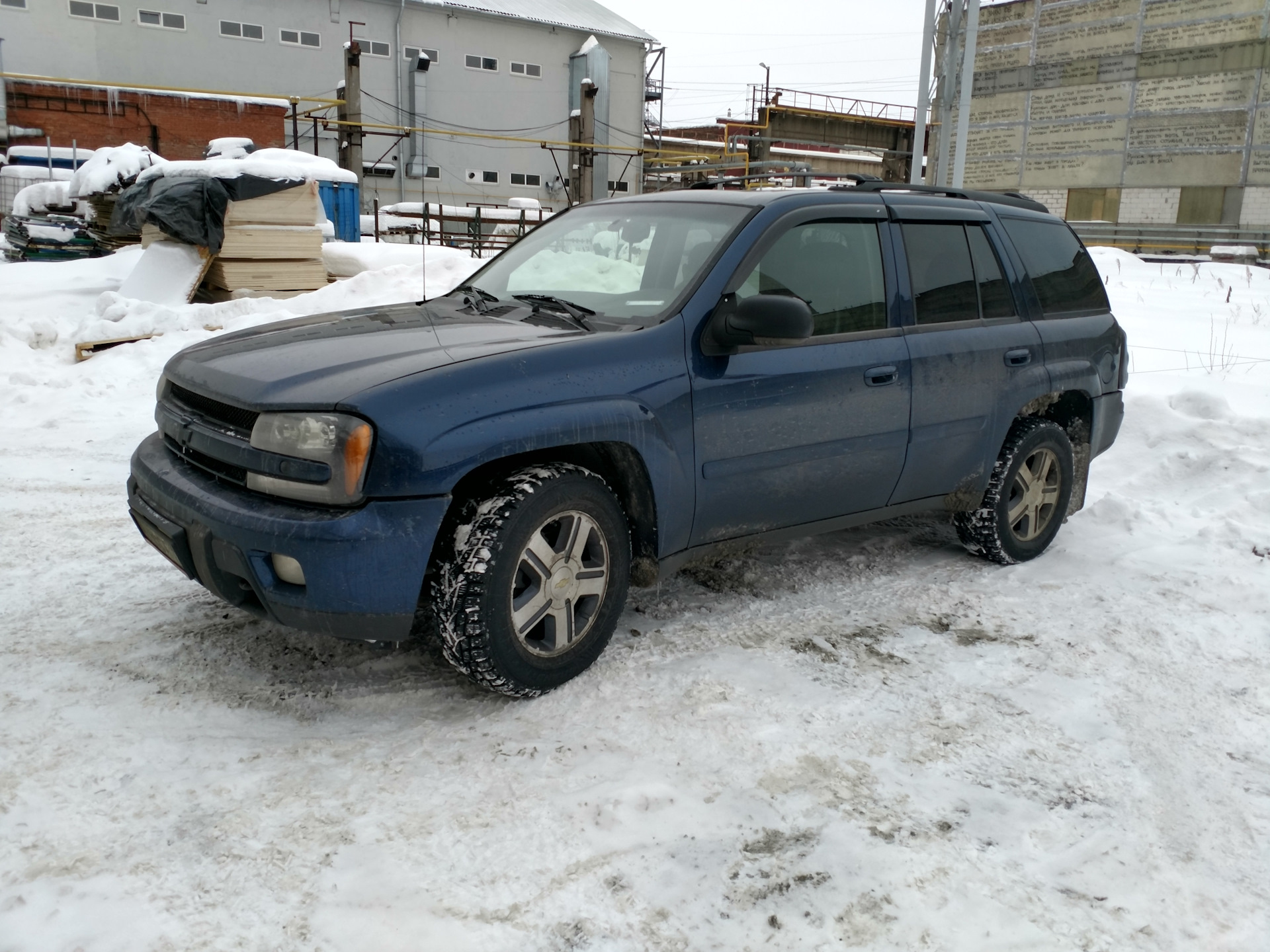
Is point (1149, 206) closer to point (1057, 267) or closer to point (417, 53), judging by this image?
point (417, 53)

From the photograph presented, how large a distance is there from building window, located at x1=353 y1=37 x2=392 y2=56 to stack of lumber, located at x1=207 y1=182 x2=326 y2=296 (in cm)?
2715

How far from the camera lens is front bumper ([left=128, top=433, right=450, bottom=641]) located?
2801 millimetres

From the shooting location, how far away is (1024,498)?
15.8 ft

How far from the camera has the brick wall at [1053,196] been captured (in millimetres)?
28969

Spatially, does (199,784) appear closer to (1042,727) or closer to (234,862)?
(234,862)

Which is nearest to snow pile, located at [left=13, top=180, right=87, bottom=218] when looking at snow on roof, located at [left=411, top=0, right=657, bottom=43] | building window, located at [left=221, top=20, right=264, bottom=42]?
building window, located at [left=221, top=20, right=264, bottom=42]

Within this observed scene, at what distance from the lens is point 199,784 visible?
2.70 meters

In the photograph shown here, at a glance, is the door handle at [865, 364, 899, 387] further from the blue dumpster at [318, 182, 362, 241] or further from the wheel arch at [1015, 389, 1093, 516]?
the blue dumpster at [318, 182, 362, 241]

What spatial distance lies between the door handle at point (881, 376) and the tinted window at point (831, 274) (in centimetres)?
18

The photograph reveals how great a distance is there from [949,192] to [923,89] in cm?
1109

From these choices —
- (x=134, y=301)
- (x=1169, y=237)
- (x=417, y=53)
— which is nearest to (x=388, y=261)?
(x=134, y=301)

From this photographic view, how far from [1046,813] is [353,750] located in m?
1.97

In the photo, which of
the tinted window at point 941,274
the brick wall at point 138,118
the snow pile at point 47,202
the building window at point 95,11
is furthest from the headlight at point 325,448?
the building window at point 95,11

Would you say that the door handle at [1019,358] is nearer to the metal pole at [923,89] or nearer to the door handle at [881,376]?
the door handle at [881,376]
